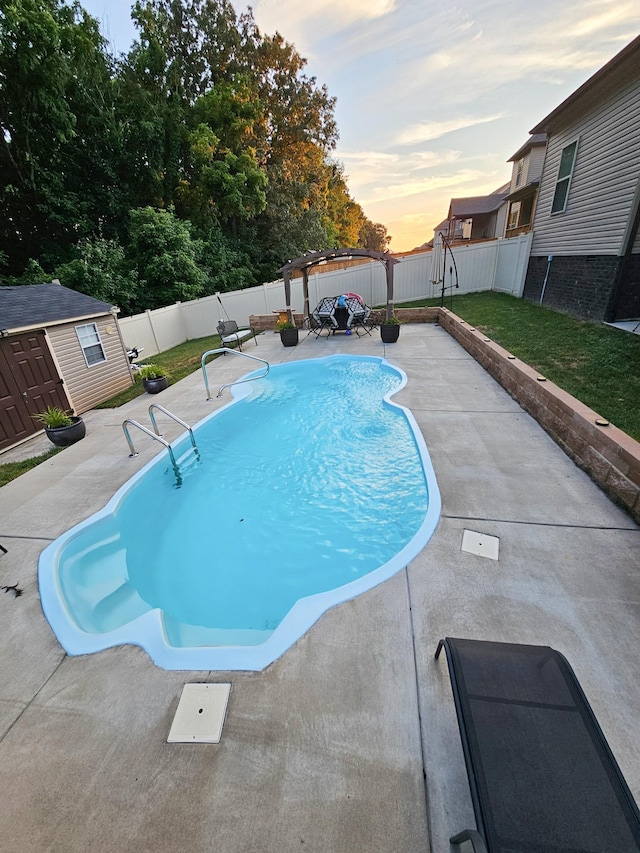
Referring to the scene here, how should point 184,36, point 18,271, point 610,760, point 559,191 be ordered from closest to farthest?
point 610,760 < point 559,191 < point 18,271 < point 184,36

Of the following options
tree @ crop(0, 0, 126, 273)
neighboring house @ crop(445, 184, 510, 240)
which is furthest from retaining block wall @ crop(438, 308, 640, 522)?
neighboring house @ crop(445, 184, 510, 240)

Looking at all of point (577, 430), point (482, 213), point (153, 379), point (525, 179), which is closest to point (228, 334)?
point (153, 379)

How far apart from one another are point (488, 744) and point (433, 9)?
42.0ft

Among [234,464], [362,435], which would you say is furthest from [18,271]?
[362,435]

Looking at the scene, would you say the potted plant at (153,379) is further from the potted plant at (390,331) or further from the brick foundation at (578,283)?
the brick foundation at (578,283)

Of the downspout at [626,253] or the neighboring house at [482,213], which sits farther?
the neighboring house at [482,213]

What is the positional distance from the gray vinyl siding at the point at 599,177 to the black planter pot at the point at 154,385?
1067cm

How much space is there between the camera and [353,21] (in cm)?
1018

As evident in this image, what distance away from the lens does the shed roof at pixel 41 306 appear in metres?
6.54

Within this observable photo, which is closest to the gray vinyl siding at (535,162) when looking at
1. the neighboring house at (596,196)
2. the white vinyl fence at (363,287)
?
the white vinyl fence at (363,287)

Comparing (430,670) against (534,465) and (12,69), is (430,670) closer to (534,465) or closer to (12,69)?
(534,465)

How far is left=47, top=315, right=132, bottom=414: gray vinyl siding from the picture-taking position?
740 centimetres

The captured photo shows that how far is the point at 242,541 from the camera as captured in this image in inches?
174

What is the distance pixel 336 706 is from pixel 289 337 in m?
9.76
